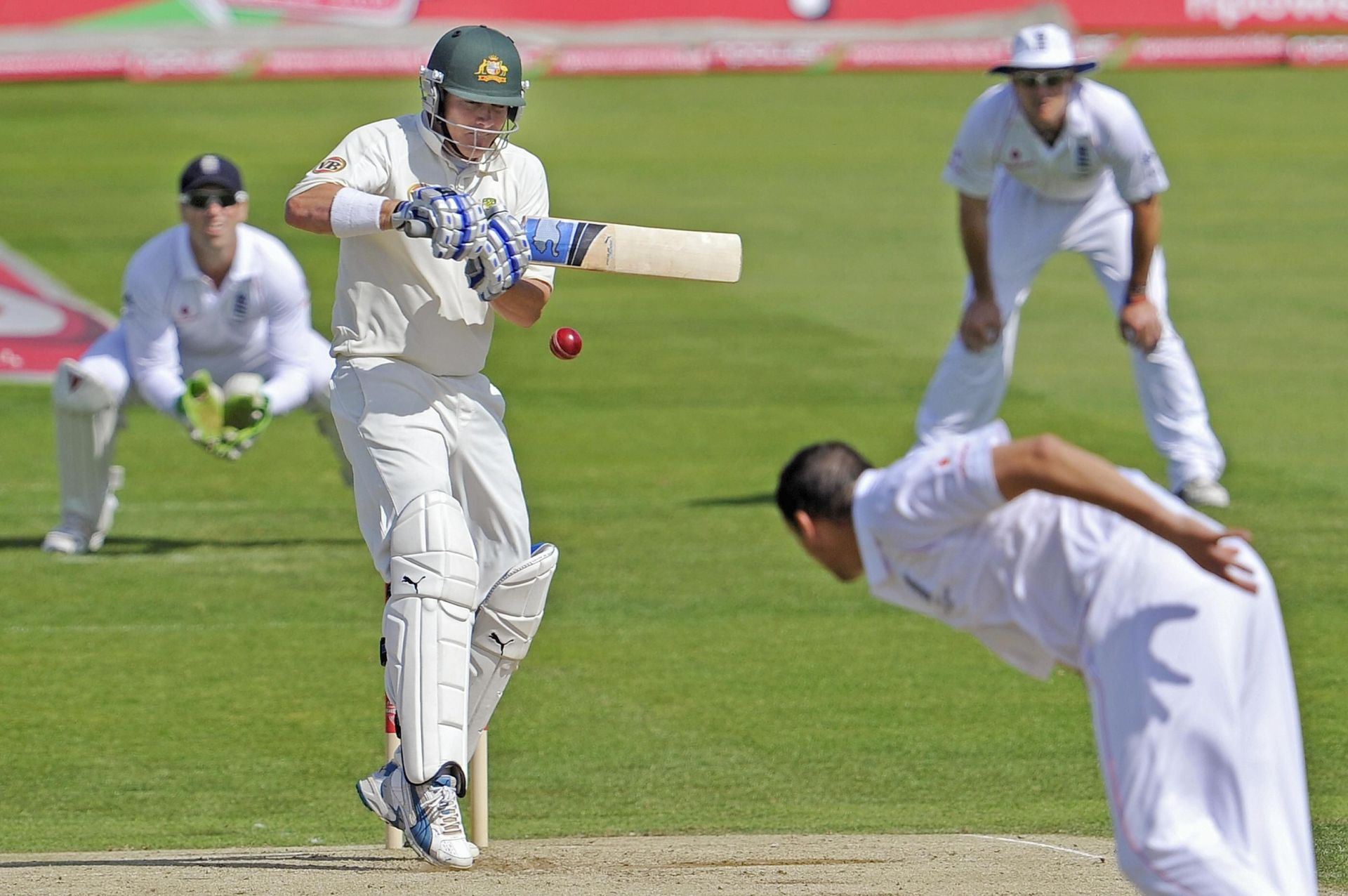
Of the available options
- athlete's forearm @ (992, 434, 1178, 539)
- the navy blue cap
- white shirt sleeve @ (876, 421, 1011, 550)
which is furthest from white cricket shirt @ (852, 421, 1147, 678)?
the navy blue cap

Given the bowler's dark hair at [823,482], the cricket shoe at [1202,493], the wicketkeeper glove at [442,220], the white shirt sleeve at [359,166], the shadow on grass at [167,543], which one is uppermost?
the white shirt sleeve at [359,166]

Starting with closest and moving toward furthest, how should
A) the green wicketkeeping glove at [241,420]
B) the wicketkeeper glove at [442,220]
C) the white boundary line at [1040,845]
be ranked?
the wicketkeeper glove at [442,220] → the white boundary line at [1040,845] → the green wicketkeeping glove at [241,420]

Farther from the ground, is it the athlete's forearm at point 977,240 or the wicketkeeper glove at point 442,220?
the wicketkeeper glove at point 442,220

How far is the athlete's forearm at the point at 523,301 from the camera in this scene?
19.9ft

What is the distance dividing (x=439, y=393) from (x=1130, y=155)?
462cm

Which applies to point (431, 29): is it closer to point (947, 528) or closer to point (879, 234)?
point (879, 234)

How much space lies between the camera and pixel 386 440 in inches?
233

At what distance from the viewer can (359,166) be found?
5961mm

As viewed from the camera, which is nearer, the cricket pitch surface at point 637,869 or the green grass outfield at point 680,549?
the cricket pitch surface at point 637,869

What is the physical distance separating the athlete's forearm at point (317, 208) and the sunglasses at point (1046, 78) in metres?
4.63

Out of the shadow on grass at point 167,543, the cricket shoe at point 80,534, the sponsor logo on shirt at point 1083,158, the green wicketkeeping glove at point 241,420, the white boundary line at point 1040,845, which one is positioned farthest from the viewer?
the shadow on grass at point 167,543

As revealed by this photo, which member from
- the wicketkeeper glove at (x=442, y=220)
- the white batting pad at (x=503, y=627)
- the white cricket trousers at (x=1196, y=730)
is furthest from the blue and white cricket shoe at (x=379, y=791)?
the white cricket trousers at (x=1196, y=730)

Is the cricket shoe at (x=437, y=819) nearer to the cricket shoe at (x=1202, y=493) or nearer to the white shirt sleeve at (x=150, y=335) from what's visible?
the white shirt sleeve at (x=150, y=335)

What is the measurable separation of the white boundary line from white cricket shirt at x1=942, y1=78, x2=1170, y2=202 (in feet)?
13.7
